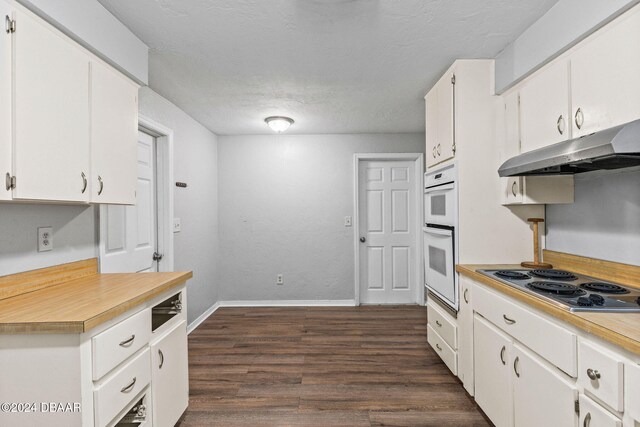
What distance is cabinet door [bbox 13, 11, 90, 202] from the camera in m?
1.25

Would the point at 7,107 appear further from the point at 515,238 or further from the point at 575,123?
the point at 515,238

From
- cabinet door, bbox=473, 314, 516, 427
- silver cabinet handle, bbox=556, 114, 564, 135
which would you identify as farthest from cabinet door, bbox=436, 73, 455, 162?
cabinet door, bbox=473, 314, 516, 427

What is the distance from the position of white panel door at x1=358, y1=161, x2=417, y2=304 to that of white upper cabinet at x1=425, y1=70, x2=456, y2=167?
4.97 ft

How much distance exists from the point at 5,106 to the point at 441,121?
8.31 ft

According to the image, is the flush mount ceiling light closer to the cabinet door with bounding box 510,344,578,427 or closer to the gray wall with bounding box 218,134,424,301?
the gray wall with bounding box 218,134,424,301

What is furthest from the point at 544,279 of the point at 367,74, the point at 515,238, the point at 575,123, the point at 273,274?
the point at 273,274

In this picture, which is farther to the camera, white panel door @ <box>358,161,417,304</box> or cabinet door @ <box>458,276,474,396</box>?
white panel door @ <box>358,161,417,304</box>

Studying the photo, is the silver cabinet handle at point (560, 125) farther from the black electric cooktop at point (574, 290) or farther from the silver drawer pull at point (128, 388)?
the silver drawer pull at point (128, 388)

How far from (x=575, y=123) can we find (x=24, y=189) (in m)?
2.46

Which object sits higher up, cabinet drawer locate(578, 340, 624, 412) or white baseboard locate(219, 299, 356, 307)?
cabinet drawer locate(578, 340, 624, 412)

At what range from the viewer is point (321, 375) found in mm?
2559

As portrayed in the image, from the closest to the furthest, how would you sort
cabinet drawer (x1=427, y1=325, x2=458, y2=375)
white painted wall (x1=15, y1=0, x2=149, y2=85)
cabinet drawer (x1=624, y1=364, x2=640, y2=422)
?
cabinet drawer (x1=624, y1=364, x2=640, y2=422)
white painted wall (x1=15, y1=0, x2=149, y2=85)
cabinet drawer (x1=427, y1=325, x2=458, y2=375)

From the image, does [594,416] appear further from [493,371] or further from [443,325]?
[443,325]

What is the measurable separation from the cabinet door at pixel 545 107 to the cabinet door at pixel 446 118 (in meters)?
0.44
